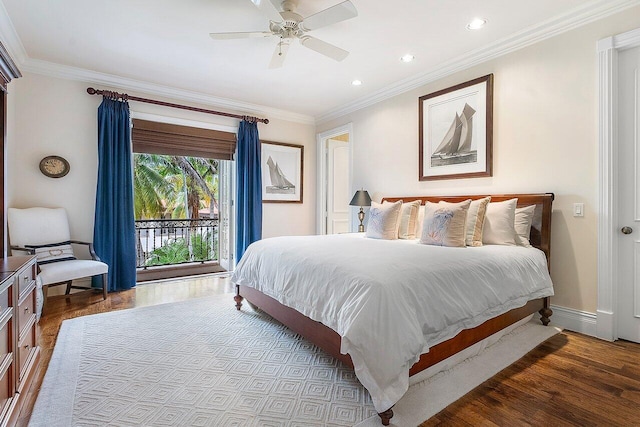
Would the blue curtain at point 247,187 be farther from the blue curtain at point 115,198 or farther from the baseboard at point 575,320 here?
the baseboard at point 575,320

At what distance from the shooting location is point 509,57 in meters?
3.11

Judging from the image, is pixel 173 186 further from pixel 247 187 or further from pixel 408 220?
pixel 408 220

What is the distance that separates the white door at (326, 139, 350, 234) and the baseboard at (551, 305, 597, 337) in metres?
3.38

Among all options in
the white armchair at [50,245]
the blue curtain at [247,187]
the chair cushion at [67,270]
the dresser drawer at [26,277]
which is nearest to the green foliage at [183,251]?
the blue curtain at [247,187]

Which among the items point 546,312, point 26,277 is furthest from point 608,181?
point 26,277

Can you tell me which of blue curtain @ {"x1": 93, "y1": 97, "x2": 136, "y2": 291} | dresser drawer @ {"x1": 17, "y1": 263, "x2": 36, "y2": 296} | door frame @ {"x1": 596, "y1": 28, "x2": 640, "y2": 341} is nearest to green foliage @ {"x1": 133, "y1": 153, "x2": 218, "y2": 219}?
blue curtain @ {"x1": 93, "y1": 97, "x2": 136, "y2": 291}

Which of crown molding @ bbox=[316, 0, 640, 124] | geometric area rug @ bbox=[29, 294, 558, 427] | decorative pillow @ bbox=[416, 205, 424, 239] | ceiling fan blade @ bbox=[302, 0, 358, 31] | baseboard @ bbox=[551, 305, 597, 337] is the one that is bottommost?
geometric area rug @ bbox=[29, 294, 558, 427]

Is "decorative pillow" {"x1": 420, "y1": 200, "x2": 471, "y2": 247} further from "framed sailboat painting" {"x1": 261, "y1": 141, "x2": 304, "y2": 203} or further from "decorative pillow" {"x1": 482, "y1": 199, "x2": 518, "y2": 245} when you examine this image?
"framed sailboat painting" {"x1": 261, "y1": 141, "x2": 304, "y2": 203}

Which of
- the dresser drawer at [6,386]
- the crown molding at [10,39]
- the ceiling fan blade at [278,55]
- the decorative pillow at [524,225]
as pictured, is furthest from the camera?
the ceiling fan blade at [278,55]

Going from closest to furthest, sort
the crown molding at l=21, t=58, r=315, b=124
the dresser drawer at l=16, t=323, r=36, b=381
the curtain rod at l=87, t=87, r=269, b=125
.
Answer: the dresser drawer at l=16, t=323, r=36, b=381
the crown molding at l=21, t=58, r=315, b=124
the curtain rod at l=87, t=87, r=269, b=125

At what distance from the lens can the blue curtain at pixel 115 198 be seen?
3.88m

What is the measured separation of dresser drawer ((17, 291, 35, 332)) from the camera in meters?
1.78

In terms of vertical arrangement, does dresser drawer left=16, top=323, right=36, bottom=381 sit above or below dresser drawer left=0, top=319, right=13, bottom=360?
below

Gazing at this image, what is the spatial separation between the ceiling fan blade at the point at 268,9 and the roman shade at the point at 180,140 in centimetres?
271
